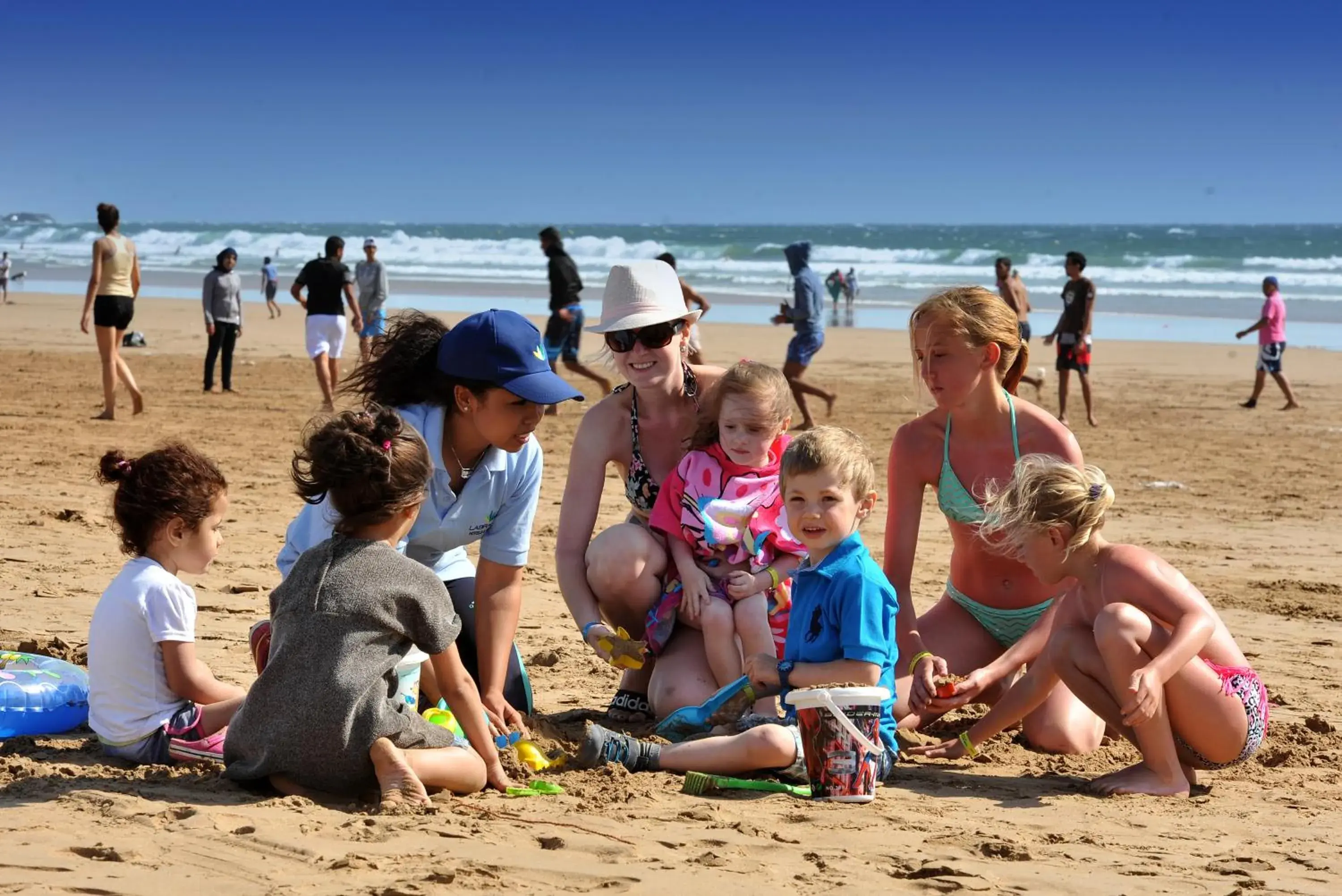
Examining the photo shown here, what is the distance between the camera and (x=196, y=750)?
3.96 metres

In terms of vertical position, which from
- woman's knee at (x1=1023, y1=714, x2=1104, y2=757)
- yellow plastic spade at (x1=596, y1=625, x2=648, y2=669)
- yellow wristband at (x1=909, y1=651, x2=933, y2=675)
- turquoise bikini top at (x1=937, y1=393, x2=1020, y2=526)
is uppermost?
turquoise bikini top at (x1=937, y1=393, x2=1020, y2=526)

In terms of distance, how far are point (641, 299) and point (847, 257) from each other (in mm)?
60882

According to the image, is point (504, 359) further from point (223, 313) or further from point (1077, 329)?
point (223, 313)

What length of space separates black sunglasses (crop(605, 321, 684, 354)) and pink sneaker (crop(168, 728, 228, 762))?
1.84 metres

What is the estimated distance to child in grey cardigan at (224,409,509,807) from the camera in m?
3.49

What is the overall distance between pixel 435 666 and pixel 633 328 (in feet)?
5.22

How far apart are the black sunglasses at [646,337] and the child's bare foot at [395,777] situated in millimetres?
1804

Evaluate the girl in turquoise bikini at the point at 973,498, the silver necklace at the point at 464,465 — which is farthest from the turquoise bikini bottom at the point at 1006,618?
the silver necklace at the point at 464,465

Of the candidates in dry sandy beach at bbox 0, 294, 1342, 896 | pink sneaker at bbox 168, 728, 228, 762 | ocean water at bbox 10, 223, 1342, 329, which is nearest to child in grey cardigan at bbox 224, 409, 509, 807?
dry sandy beach at bbox 0, 294, 1342, 896

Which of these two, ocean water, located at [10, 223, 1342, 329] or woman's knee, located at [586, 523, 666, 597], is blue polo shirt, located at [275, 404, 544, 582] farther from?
ocean water, located at [10, 223, 1342, 329]

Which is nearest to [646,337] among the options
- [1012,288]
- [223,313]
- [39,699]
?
[39,699]

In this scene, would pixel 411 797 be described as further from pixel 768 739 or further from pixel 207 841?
pixel 768 739

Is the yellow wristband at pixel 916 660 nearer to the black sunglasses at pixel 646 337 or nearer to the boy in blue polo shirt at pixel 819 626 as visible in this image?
the boy in blue polo shirt at pixel 819 626

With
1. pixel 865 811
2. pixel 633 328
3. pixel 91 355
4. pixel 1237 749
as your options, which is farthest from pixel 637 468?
pixel 91 355
